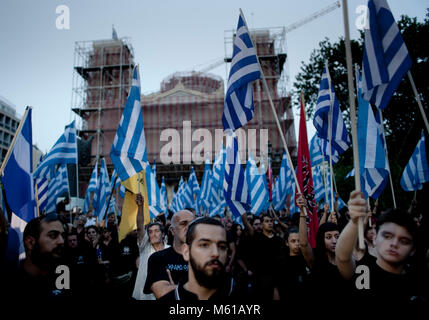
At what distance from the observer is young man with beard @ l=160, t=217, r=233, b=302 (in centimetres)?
210

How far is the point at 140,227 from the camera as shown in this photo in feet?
14.1

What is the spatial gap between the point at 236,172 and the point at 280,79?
3352cm

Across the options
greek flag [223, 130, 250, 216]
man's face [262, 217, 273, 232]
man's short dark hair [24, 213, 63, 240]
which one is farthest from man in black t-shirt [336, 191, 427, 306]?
greek flag [223, 130, 250, 216]

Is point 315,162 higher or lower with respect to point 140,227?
higher

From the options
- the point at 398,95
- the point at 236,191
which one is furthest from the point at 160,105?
the point at 236,191

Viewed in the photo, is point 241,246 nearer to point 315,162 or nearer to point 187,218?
point 187,218

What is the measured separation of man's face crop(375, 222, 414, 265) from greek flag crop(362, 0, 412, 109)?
1.45 metres

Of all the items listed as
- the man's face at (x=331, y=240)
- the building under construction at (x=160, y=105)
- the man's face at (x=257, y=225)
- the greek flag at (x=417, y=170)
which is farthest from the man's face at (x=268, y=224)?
the building under construction at (x=160, y=105)

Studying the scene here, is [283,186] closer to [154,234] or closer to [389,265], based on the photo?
[154,234]

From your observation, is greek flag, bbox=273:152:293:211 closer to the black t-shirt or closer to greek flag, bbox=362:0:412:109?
greek flag, bbox=362:0:412:109

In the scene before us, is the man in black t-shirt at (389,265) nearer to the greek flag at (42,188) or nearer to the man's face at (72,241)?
the man's face at (72,241)

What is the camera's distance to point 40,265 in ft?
8.36
